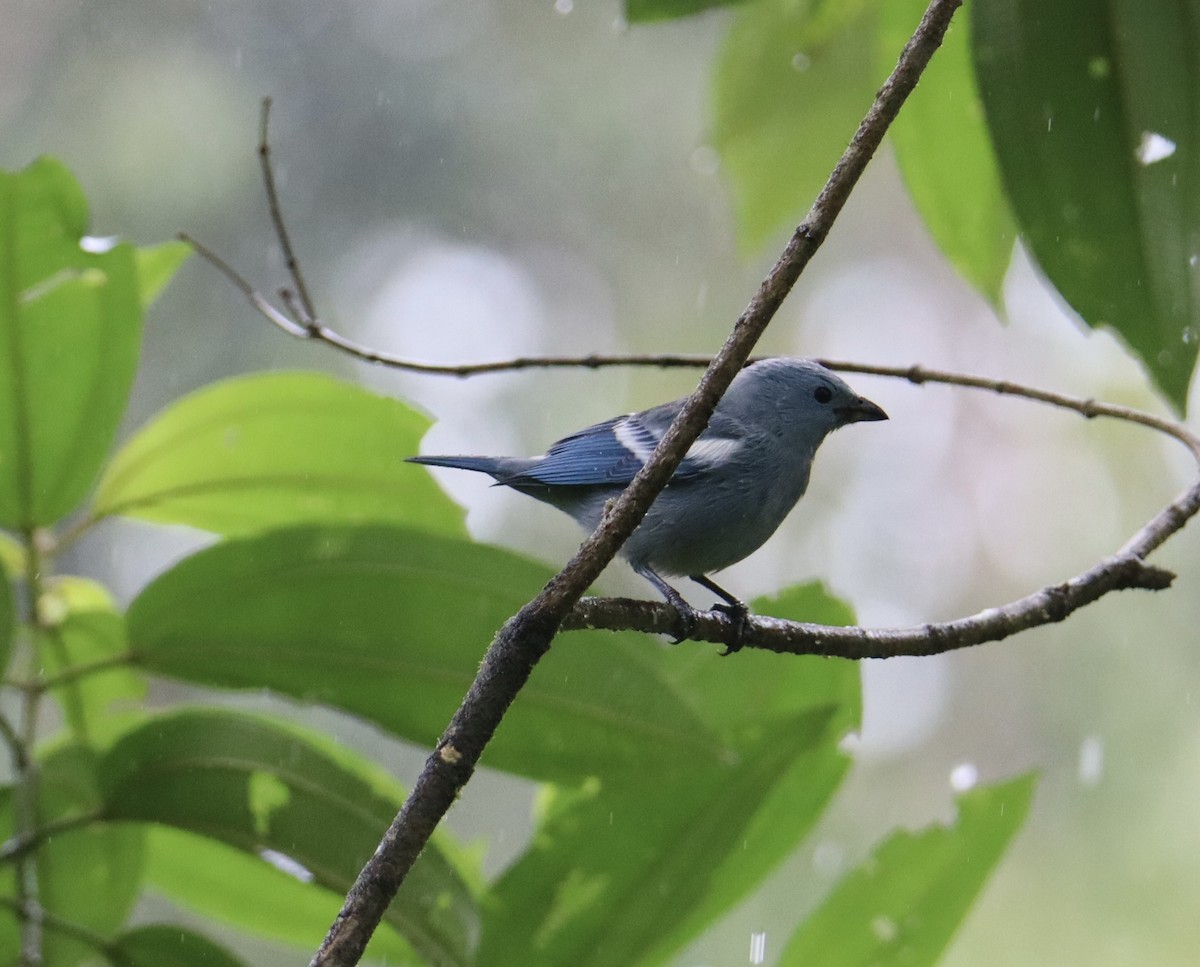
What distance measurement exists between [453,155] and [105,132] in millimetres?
1489

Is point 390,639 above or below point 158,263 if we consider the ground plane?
below

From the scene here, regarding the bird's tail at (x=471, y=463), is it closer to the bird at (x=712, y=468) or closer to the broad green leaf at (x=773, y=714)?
the bird at (x=712, y=468)

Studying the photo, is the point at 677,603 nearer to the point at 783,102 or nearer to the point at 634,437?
the point at 634,437

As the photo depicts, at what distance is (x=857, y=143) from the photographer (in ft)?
3.15

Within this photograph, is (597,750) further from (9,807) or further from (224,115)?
(224,115)

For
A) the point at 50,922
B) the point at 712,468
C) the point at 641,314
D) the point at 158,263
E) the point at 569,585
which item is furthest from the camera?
the point at 641,314

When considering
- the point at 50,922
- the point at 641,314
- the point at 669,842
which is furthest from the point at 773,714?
the point at 641,314

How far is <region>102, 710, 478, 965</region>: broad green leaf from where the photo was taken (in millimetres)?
1316

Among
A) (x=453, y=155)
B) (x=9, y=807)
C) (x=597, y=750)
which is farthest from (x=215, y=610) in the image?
(x=453, y=155)

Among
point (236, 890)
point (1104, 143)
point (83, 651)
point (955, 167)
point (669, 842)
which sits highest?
point (955, 167)

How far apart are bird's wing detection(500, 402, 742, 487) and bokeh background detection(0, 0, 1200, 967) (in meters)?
2.23

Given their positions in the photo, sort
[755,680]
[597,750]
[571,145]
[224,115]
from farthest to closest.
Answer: [571,145] → [224,115] → [755,680] → [597,750]

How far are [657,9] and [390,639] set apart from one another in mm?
845

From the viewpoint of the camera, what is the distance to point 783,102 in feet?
5.65
